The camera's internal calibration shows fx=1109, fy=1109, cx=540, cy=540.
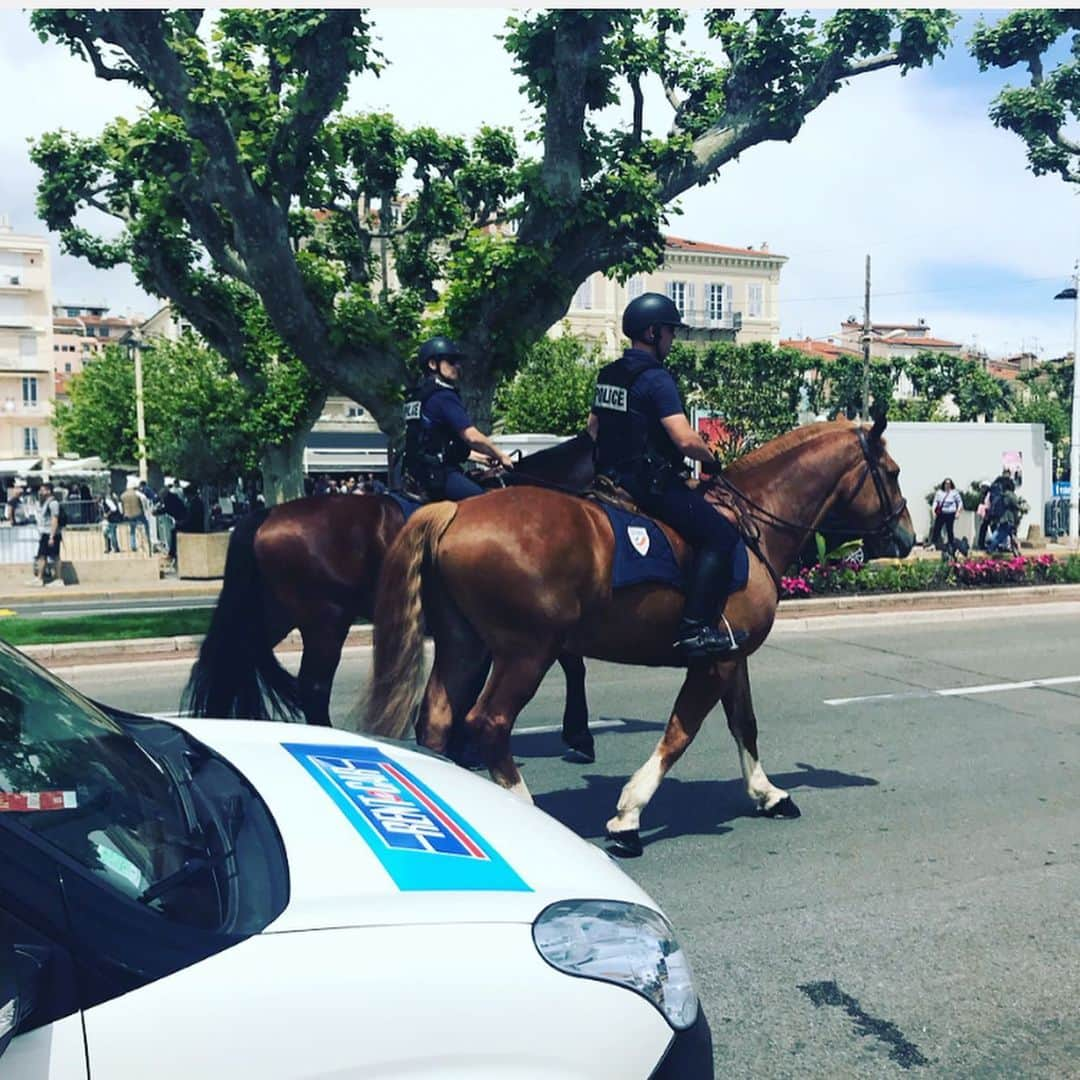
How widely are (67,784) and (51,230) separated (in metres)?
20.2

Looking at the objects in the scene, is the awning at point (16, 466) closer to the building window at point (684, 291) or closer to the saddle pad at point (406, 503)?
the building window at point (684, 291)

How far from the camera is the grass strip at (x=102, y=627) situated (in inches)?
480

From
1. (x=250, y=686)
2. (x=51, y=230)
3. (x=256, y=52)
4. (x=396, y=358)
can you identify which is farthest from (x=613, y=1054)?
(x=51, y=230)

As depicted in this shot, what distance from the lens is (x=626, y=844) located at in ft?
17.4

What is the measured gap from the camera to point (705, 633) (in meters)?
5.46

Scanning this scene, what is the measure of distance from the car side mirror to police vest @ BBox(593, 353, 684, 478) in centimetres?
416

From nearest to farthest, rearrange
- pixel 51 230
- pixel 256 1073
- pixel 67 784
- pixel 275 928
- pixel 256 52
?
pixel 256 1073
pixel 275 928
pixel 67 784
pixel 256 52
pixel 51 230

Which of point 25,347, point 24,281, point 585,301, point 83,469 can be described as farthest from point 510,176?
point 24,281

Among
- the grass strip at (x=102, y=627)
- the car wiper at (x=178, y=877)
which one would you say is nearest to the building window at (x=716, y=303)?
the grass strip at (x=102, y=627)

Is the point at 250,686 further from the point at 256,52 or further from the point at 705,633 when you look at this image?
the point at 256,52

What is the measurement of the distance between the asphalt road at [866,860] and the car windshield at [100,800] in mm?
1967

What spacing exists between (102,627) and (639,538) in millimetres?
9676

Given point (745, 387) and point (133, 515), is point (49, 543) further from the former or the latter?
point (745, 387)

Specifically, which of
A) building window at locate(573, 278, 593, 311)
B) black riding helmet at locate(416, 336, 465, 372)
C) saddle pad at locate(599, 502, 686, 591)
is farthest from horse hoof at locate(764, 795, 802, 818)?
building window at locate(573, 278, 593, 311)
